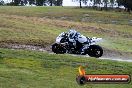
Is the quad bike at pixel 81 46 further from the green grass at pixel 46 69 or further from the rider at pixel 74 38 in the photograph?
the green grass at pixel 46 69

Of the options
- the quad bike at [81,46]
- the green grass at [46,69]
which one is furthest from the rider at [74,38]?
the green grass at [46,69]

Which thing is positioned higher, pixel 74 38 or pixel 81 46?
pixel 74 38

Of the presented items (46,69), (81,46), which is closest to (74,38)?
(81,46)

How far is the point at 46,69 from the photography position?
1906 cm

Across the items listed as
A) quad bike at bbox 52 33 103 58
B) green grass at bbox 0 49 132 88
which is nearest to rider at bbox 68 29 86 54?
quad bike at bbox 52 33 103 58

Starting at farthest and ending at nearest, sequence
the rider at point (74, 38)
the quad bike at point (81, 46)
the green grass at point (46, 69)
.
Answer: the rider at point (74, 38) → the quad bike at point (81, 46) → the green grass at point (46, 69)

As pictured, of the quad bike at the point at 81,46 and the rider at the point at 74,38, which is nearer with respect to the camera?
the quad bike at the point at 81,46

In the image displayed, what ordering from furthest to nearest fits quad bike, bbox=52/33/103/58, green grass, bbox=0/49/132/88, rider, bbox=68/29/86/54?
rider, bbox=68/29/86/54
quad bike, bbox=52/33/103/58
green grass, bbox=0/49/132/88

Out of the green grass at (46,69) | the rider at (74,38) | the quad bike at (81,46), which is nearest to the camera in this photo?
the green grass at (46,69)

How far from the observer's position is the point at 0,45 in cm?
2917

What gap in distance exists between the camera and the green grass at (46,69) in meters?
15.9

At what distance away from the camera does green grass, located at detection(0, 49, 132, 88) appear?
15945mm

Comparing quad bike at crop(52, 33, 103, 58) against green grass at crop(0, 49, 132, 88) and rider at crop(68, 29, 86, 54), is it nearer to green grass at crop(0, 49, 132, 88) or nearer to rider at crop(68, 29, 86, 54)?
rider at crop(68, 29, 86, 54)

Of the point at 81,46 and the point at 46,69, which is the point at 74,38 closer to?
the point at 81,46
